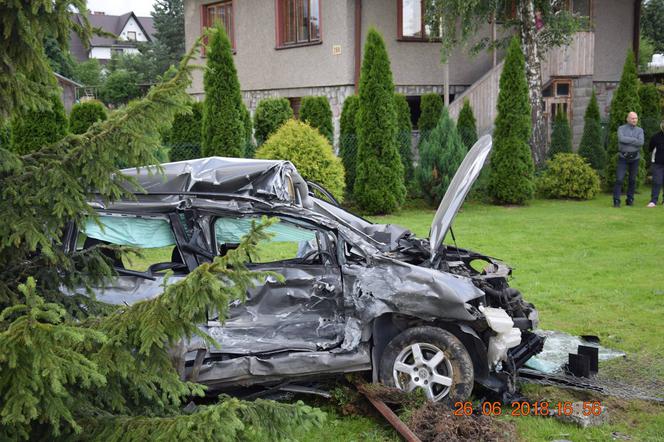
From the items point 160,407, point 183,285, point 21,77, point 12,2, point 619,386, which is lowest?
point 619,386

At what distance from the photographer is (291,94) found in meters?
21.7

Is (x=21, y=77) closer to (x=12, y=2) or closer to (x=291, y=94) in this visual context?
(x=12, y=2)

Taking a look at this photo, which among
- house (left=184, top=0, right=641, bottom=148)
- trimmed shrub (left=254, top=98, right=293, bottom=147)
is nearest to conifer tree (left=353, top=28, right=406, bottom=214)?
trimmed shrub (left=254, top=98, right=293, bottom=147)

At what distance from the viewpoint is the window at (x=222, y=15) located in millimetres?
23505

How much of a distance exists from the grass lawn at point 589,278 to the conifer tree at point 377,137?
59 centimetres

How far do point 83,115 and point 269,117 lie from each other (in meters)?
4.22

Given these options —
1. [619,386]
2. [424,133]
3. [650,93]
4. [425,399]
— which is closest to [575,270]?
[619,386]

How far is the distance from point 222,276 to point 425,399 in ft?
11.0

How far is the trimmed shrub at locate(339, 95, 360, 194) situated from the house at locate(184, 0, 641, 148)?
9.69 ft

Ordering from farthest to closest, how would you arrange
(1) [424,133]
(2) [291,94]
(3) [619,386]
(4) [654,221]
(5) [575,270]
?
(2) [291,94]
(1) [424,133]
(4) [654,221]
(5) [575,270]
(3) [619,386]

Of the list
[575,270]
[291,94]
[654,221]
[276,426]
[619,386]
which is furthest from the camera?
[291,94]

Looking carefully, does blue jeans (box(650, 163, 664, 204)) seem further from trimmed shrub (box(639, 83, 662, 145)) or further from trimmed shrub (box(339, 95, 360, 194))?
trimmed shrub (box(339, 95, 360, 194))

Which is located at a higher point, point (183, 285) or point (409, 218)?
point (183, 285)

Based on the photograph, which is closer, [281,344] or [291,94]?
[281,344]
